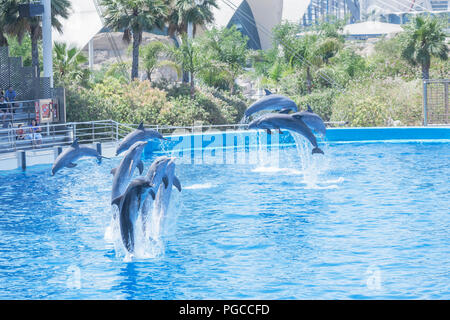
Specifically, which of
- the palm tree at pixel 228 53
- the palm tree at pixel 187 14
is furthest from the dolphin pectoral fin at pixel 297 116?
the palm tree at pixel 228 53

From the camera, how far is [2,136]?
66.7 ft

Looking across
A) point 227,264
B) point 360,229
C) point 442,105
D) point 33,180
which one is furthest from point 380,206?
point 442,105

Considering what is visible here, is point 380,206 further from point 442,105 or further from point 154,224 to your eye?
point 442,105

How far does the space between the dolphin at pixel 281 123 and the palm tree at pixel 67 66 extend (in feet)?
57.5

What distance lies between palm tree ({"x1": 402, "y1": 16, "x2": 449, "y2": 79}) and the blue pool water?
15074 mm

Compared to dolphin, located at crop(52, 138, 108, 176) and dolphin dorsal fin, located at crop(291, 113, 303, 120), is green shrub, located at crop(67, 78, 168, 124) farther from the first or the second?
dolphin dorsal fin, located at crop(291, 113, 303, 120)

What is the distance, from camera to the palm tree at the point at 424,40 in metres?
32.2

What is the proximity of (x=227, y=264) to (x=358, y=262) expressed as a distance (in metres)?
1.86

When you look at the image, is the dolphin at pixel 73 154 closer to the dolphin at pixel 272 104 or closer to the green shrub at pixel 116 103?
the dolphin at pixel 272 104

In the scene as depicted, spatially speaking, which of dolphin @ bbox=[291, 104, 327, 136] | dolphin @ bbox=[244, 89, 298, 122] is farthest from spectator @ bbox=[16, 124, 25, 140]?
dolphin @ bbox=[291, 104, 327, 136]

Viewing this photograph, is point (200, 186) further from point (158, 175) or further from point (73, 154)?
point (158, 175)

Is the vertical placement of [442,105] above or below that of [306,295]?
above

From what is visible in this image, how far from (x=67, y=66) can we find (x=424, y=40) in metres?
17.2

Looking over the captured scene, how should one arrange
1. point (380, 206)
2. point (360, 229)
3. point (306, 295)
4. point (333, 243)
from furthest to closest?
point (380, 206), point (360, 229), point (333, 243), point (306, 295)
